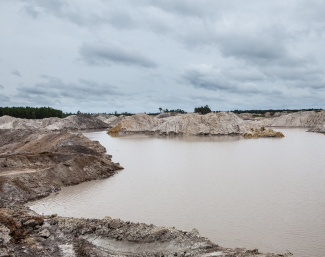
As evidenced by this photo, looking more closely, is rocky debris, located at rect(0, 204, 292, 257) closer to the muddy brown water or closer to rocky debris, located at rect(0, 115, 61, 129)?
the muddy brown water

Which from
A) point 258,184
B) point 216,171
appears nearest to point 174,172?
point 216,171

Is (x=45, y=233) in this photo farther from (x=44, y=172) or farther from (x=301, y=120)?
(x=301, y=120)

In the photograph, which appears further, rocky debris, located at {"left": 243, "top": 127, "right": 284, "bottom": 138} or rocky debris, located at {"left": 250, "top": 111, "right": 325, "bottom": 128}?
rocky debris, located at {"left": 250, "top": 111, "right": 325, "bottom": 128}

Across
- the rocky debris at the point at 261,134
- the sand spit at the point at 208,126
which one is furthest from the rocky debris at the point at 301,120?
the rocky debris at the point at 261,134

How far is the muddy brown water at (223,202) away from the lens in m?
8.50

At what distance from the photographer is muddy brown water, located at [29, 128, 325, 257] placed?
8.50 meters

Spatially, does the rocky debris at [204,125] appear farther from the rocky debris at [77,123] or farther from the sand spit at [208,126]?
the rocky debris at [77,123]

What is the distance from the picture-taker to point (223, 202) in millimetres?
11500

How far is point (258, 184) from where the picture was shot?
14.2 metres

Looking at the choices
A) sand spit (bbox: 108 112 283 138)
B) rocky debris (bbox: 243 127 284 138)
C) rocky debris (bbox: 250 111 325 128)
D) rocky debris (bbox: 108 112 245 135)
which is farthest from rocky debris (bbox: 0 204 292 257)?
rocky debris (bbox: 250 111 325 128)

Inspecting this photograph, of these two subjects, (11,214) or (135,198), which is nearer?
(11,214)

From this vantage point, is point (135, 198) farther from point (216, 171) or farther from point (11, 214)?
point (216, 171)

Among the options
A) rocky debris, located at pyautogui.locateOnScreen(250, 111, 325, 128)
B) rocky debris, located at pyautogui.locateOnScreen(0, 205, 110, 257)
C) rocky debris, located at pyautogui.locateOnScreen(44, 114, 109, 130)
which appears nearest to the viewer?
rocky debris, located at pyautogui.locateOnScreen(0, 205, 110, 257)

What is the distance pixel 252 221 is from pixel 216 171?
8.22 metres
